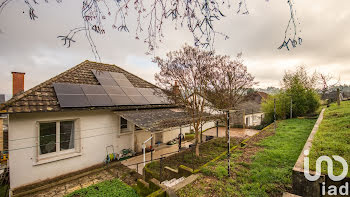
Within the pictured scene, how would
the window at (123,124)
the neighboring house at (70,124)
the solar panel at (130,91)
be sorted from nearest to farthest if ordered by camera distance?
the neighboring house at (70,124) < the window at (123,124) < the solar panel at (130,91)

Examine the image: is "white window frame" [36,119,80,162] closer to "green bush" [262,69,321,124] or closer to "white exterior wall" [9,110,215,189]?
"white exterior wall" [9,110,215,189]

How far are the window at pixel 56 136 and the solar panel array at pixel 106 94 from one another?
3.31 ft

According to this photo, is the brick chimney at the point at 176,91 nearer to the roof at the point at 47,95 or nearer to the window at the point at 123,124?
the roof at the point at 47,95

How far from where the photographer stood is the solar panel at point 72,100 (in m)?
6.21

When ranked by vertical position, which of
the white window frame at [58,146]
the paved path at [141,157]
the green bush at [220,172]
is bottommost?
the paved path at [141,157]

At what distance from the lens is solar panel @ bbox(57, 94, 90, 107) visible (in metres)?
6.21

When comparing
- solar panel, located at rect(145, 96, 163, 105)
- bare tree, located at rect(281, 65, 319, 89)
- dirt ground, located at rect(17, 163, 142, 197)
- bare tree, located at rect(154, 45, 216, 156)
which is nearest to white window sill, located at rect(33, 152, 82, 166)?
dirt ground, located at rect(17, 163, 142, 197)

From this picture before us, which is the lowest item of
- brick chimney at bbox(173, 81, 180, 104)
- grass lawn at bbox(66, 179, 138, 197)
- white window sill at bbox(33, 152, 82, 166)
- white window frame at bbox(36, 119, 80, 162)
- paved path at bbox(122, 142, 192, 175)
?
paved path at bbox(122, 142, 192, 175)

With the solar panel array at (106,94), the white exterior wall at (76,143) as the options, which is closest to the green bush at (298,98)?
the solar panel array at (106,94)

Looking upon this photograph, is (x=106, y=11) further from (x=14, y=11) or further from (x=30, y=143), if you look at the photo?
(x=30, y=143)

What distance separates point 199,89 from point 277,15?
4.58 meters

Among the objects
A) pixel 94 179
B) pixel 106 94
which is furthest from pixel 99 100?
pixel 94 179

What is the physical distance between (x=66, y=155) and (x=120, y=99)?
3.55m

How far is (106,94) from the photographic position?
809cm
